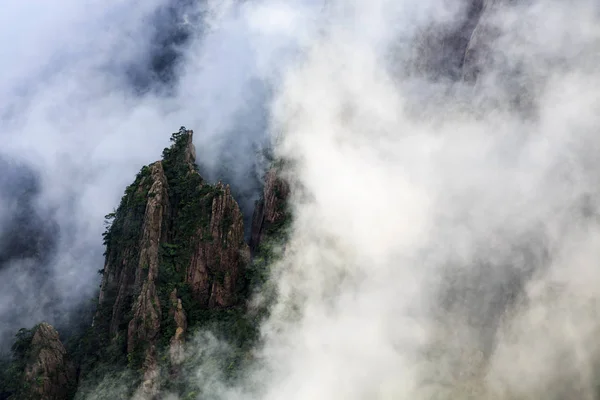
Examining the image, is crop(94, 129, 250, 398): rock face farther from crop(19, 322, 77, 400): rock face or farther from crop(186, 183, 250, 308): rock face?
crop(19, 322, 77, 400): rock face

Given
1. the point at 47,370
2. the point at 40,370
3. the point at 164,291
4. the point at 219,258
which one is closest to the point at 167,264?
the point at 164,291

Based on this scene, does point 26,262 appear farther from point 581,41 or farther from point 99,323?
point 581,41

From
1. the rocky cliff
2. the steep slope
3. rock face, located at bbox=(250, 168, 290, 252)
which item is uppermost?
rock face, located at bbox=(250, 168, 290, 252)

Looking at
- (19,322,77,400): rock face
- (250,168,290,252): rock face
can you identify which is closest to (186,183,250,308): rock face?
(250,168,290,252): rock face

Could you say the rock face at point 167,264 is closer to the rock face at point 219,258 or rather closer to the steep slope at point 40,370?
the rock face at point 219,258

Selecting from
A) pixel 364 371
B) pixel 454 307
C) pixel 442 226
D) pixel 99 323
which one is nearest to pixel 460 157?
pixel 442 226

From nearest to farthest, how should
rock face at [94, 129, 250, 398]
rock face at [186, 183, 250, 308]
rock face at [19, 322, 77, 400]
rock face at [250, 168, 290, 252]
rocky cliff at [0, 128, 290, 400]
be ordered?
rocky cliff at [0, 128, 290, 400] < rock face at [94, 129, 250, 398] < rock face at [19, 322, 77, 400] < rock face at [186, 183, 250, 308] < rock face at [250, 168, 290, 252]

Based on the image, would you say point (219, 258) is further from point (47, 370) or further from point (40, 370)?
point (40, 370)
